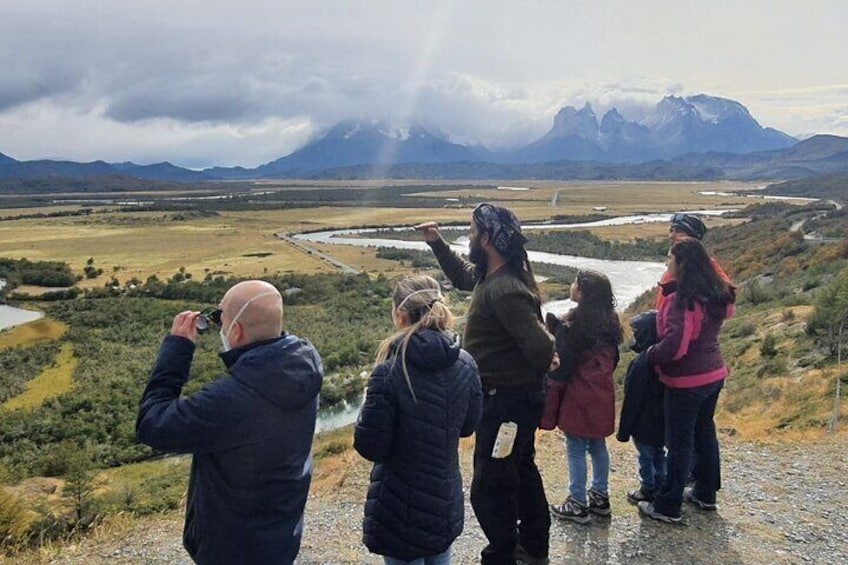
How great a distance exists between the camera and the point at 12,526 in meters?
5.10

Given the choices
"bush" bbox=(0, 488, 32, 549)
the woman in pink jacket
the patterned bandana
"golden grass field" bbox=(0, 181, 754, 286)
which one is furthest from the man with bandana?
"golden grass field" bbox=(0, 181, 754, 286)

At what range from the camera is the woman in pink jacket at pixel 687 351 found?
3926 mm

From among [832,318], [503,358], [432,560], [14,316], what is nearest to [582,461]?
[503,358]

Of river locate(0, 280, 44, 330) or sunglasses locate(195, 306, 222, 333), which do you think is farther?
river locate(0, 280, 44, 330)

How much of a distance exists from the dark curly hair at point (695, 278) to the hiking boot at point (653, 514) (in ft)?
4.74

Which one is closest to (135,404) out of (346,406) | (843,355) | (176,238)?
(346,406)

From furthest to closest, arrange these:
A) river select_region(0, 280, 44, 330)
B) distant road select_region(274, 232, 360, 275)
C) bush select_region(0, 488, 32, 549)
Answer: distant road select_region(274, 232, 360, 275), river select_region(0, 280, 44, 330), bush select_region(0, 488, 32, 549)

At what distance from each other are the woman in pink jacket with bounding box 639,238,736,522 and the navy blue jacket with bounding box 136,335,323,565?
2.40 m

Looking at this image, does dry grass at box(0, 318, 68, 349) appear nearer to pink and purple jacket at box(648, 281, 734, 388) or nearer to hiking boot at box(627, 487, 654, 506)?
hiking boot at box(627, 487, 654, 506)

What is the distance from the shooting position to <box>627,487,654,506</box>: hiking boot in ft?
15.2

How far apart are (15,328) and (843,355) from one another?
29764mm

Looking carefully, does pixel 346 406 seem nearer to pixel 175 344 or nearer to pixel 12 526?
pixel 12 526

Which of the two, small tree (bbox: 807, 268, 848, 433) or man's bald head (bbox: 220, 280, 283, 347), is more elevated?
man's bald head (bbox: 220, 280, 283, 347)

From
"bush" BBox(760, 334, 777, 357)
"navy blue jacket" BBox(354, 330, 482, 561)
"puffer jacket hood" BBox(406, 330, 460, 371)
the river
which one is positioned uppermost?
"puffer jacket hood" BBox(406, 330, 460, 371)
